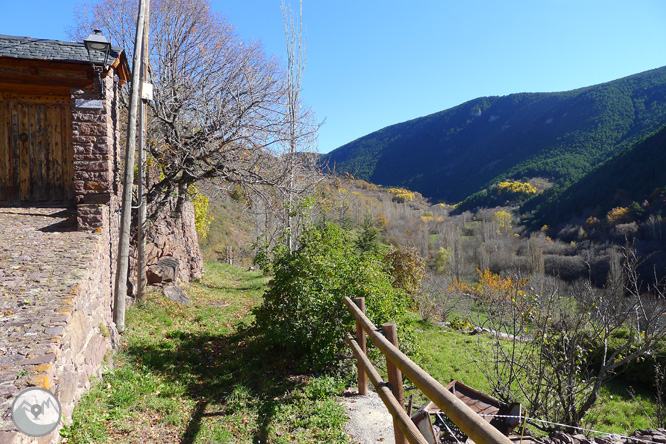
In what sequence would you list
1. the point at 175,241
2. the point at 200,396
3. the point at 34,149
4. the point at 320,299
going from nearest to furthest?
the point at 200,396
the point at 320,299
the point at 34,149
the point at 175,241

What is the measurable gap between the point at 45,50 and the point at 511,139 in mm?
117816

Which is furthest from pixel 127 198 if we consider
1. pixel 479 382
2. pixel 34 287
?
pixel 479 382

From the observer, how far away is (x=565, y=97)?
348 ft

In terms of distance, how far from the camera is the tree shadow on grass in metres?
4.46

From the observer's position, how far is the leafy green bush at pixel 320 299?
5359 mm

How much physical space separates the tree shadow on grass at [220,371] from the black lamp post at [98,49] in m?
4.32

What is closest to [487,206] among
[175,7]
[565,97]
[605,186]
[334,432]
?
Answer: [605,186]

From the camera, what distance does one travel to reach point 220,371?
5.76 metres

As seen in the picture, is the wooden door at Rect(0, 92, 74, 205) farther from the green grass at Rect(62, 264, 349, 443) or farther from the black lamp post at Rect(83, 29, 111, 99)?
the green grass at Rect(62, 264, 349, 443)

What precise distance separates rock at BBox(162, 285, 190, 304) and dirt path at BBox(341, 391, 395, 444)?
611 centimetres

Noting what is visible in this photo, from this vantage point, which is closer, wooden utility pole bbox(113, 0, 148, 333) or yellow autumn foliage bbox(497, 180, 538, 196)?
wooden utility pole bbox(113, 0, 148, 333)

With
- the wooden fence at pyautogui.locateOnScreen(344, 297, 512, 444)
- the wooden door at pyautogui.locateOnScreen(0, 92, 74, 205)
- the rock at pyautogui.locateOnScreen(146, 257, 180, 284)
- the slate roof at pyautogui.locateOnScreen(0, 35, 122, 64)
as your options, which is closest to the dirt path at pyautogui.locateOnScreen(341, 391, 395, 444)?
the wooden fence at pyautogui.locateOnScreen(344, 297, 512, 444)

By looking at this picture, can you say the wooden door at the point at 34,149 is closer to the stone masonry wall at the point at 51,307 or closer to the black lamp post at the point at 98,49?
the stone masonry wall at the point at 51,307

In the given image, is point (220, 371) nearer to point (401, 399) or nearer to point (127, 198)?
point (127, 198)
